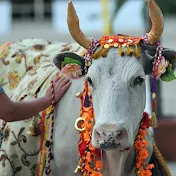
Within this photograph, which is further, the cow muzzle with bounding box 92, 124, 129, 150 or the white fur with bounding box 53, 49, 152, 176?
the white fur with bounding box 53, 49, 152, 176

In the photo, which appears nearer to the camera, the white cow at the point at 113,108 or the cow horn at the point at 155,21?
the white cow at the point at 113,108

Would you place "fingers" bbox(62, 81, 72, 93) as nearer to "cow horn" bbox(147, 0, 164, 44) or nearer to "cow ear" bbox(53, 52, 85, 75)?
"cow ear" bbox(53, 52, 85, 75)

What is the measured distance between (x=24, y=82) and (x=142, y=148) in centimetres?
147

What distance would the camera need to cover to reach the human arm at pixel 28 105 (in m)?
5.37

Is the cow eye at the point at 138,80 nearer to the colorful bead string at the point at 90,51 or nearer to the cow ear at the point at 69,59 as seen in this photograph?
the colorful bead string at the point at 90,51

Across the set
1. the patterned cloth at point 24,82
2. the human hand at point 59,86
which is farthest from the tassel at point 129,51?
the patterned cloth at point 24,82

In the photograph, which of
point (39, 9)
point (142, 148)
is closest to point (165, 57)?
point (142, 148)

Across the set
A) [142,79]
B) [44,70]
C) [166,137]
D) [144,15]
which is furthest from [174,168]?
[142,79]

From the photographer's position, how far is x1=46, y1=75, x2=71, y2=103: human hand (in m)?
5.73

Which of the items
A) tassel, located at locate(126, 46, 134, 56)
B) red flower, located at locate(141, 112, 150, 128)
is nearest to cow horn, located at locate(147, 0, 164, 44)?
tassel, located at locate(126, 46, 134, 56)

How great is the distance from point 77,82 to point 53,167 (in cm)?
72

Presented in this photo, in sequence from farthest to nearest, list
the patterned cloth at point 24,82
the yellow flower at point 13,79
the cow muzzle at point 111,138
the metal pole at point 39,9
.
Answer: the metal pole at point 39,9, the yellow flower at point 13,79, the patterned cloth at point 24,82, the cow muzzle at point 111,138

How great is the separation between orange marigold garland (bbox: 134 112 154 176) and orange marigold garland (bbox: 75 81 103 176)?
11.4 inches

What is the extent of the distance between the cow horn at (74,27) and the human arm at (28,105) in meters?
0.54
